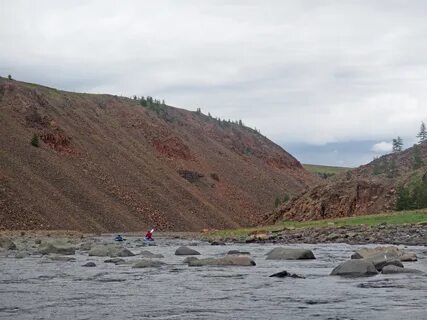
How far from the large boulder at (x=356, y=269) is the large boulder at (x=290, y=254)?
834cm

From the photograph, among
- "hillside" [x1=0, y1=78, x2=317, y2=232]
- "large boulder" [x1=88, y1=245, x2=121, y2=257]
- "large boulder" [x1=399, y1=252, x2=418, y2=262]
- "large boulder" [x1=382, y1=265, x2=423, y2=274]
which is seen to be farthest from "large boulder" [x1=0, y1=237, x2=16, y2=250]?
"hillside" [x1=0, y1=78, x2=317, y2=232]

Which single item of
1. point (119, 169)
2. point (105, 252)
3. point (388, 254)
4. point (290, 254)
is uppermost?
point (119, 169)

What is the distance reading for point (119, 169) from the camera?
11994 cm

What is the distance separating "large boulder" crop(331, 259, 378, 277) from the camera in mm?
22906

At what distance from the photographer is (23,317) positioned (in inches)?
582

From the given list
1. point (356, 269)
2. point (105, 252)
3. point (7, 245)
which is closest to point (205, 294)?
point (356, 269)

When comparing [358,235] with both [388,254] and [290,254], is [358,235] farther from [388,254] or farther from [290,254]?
[388,254]

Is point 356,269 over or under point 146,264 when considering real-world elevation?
over

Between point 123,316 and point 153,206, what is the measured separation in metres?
98.7

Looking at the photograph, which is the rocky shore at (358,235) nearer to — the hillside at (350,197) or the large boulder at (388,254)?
the large boulder at (388,254)

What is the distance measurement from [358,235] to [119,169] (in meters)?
75.6

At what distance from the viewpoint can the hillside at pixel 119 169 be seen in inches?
3551

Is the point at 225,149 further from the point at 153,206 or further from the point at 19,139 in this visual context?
the point at 19,139

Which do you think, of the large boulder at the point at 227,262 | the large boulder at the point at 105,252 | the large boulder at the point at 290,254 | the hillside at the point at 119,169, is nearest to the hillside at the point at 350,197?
the hillside at the point at 119,169
